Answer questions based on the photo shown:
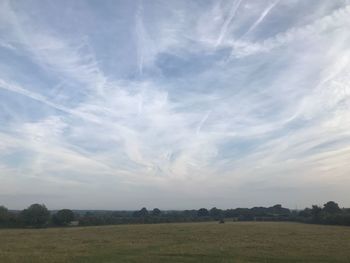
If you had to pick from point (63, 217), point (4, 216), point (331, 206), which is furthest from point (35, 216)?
point (331, 206)

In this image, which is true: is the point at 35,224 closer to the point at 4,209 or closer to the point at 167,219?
the point at 4,209

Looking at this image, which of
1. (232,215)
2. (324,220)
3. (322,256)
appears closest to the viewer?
(322,256)

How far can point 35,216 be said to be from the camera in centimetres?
10675

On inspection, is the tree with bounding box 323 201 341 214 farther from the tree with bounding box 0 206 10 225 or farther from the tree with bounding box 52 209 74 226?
the tree with bounding box 0 206 10 225

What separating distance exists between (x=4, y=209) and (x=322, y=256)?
97376mm

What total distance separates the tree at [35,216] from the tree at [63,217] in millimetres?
1957

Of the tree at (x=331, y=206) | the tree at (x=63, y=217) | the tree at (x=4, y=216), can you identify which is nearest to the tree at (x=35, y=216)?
the tree at (x=63, y=217)

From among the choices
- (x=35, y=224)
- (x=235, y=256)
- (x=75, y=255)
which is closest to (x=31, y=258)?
(x=75, y=255)

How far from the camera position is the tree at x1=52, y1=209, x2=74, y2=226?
109 metres

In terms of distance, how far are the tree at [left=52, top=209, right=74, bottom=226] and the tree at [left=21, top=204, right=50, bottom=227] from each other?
6.42 feet

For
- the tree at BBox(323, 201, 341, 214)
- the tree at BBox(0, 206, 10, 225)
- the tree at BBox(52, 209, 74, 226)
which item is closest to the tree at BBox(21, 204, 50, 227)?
the tree at BBox(52, 209, 74, 226)

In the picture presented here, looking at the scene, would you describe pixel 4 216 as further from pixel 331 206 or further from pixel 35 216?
pixel 331 206

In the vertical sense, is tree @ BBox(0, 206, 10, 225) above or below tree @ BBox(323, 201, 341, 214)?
below

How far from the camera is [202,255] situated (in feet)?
103
